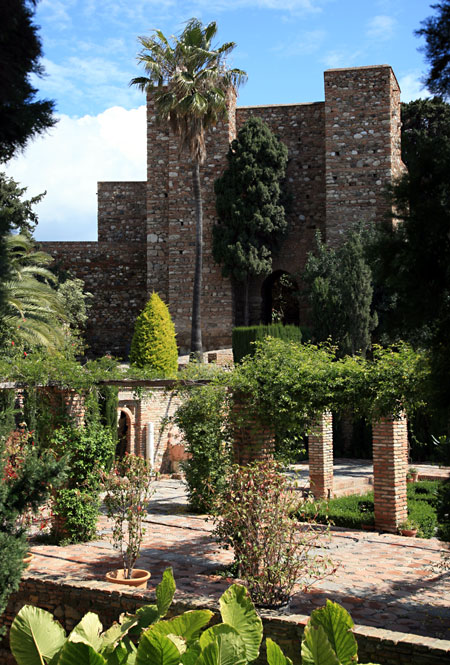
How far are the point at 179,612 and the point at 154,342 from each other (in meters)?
12.7

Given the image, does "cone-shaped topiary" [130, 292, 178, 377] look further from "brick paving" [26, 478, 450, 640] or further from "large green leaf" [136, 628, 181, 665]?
"large green leaf" [136, 628, 181, 665]

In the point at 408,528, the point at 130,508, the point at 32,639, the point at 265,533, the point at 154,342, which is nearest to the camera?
the point at 32,639

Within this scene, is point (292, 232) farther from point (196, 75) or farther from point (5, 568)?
point (5, 568)

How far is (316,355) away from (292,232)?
13214mm

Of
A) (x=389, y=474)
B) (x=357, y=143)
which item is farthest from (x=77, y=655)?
(x=357, y=143)

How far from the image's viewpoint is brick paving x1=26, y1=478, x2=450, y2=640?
6.43 m

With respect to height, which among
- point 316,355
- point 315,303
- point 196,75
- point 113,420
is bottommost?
point 113,420

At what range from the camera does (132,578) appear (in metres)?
7.16

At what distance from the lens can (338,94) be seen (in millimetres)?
21156

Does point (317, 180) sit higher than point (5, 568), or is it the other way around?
point (317, 180)

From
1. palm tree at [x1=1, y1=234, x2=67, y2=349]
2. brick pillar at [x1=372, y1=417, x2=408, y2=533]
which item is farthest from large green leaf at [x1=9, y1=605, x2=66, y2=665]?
palm tree at [x1=1, y1=234, x2=67, y2=349]

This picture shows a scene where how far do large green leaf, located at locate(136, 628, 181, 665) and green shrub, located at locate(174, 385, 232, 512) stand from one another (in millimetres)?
7539

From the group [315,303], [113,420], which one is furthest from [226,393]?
[315,303]

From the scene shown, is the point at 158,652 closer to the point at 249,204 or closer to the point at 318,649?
the point at 318,649
